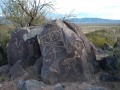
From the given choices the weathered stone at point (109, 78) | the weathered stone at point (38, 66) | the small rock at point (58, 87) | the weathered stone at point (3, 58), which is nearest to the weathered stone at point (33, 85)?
the small rock at point (58, 87)

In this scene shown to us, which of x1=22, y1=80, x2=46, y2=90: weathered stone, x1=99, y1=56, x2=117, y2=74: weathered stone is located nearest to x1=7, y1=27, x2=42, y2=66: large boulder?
x1=22, y1=80, x2=46, y2=90: weathered stone

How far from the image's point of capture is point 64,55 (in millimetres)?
11508

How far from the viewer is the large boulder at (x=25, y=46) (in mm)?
13023

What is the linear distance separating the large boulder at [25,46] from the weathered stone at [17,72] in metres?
0.32

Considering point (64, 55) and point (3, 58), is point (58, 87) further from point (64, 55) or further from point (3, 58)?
point (3, 58)

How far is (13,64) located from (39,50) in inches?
55.7

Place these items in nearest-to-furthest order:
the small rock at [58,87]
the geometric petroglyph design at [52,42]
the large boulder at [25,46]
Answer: the small rock at [58,87], the geometric petroglyph design at [52,42], the large boulder at [25,46]

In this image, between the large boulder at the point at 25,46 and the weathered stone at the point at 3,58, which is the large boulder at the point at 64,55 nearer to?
the large boulder at the point at 25,46

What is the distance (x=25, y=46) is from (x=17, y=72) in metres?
1.26

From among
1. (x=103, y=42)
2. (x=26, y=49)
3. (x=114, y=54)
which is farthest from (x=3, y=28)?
(x=114, y=54)

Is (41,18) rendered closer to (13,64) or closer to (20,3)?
(20,3)

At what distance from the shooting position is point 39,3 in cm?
2289

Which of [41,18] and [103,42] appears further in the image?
[41,18]

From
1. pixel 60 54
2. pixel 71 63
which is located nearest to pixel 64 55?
pixel 60 54
